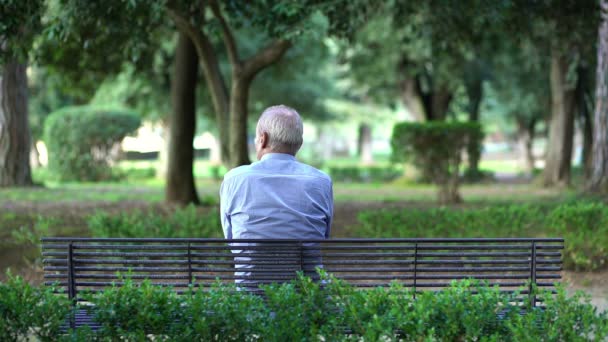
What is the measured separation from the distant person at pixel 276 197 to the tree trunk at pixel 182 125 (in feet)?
29.4

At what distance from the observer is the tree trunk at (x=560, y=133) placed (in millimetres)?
22578

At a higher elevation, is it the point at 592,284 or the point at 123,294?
the point at 123,294

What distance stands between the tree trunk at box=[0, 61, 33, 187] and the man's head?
43.1 feet

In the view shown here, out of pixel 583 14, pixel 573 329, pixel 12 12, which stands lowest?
pixel 573 329

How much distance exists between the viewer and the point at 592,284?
8289 mm

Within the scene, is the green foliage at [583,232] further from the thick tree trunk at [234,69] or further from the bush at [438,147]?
the bush at [438,147]

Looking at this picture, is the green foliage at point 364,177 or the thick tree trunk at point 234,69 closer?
the thick tree trunk at point 234,69

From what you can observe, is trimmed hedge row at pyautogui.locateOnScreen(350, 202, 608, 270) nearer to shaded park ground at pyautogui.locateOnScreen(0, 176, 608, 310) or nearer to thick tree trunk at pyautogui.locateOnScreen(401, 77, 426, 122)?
shaded park ground at pyautogui.locateOnScreen(0, 176, 608, 310)

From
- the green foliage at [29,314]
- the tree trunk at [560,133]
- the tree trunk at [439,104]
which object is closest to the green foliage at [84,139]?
the tree trunk at [439,104]

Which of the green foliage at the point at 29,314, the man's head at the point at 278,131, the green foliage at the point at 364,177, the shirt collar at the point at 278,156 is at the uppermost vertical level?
the man's head at the point at 278,131

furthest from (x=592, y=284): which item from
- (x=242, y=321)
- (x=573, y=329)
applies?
(x=242, y=321)

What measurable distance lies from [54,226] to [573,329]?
A: 773 cm

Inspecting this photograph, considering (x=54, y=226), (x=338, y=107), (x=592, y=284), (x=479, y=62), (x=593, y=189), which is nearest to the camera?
(x=592, y=284)

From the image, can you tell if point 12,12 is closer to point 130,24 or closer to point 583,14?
point 130,24
